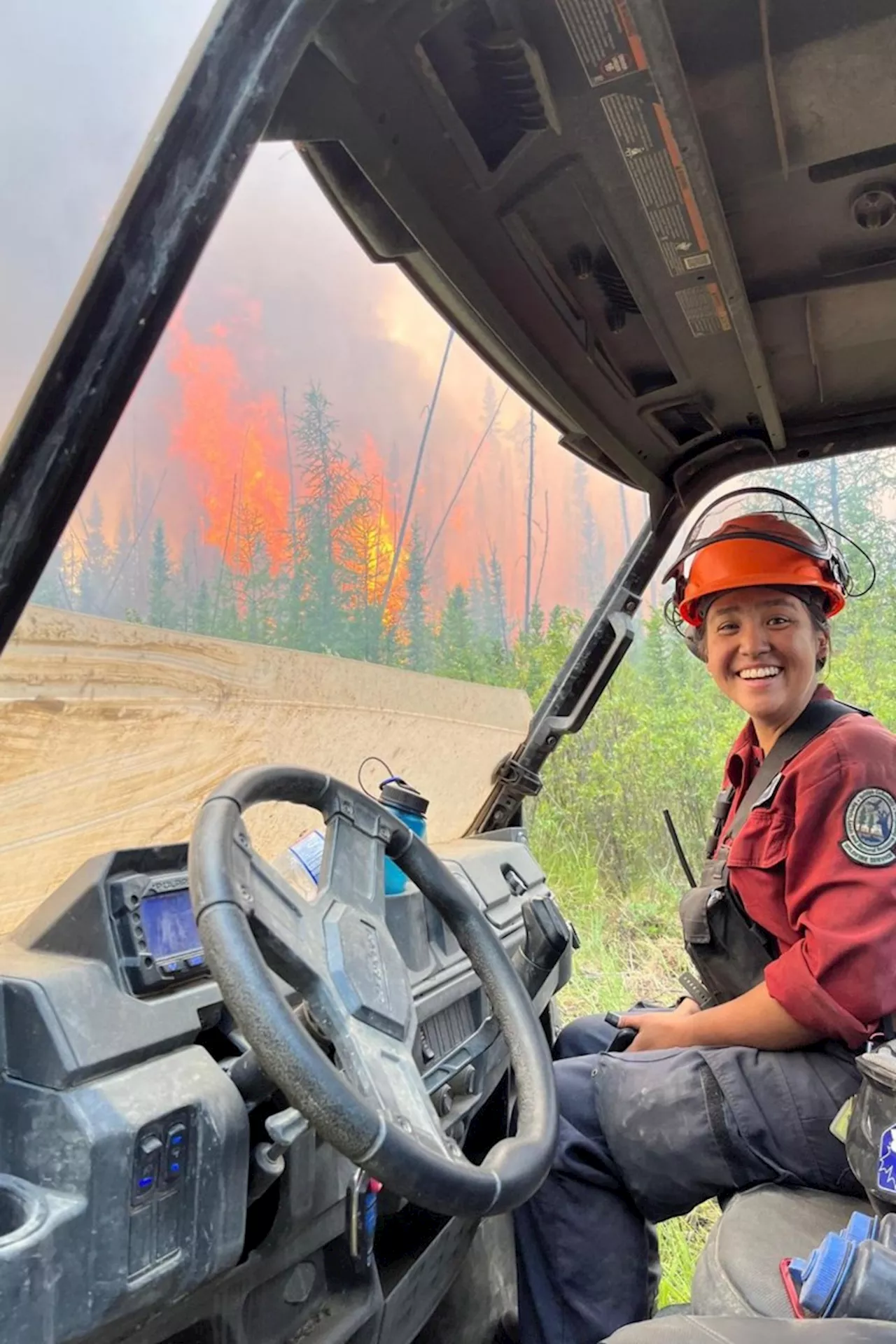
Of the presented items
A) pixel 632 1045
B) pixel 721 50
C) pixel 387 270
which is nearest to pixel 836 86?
pixel 721 50

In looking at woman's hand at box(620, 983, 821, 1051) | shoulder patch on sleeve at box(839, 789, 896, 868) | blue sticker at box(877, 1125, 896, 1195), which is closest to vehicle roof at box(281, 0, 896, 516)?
shoulder patch on sleeve at box(839, 789, 896, 868)

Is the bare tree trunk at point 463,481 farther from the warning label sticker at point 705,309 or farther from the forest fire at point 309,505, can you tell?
the warning label sticker at point 705,309

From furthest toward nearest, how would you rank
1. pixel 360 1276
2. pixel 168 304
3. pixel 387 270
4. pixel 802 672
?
pixel 802 672, pixel 387 270, pixel 360 1276, pixel 168 304

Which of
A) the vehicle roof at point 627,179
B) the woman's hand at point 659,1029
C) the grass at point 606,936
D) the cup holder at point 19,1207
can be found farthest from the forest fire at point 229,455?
the grass at point 606,936

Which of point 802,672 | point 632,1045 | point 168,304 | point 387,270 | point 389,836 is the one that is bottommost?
point 632,1045

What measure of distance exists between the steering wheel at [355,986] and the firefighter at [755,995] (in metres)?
0.36

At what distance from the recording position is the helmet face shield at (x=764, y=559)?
1875mm

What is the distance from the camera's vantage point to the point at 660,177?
4.33 ft

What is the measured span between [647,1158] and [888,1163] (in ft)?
1.55

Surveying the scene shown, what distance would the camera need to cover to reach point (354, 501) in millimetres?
1686

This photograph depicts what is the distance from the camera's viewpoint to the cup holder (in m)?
0.89

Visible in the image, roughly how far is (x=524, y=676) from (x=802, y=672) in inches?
44.2

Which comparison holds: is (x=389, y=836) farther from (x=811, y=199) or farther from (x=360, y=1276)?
(x=811, y=199)

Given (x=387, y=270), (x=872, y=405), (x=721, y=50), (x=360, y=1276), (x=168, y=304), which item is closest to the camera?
(x=168, y=304)
